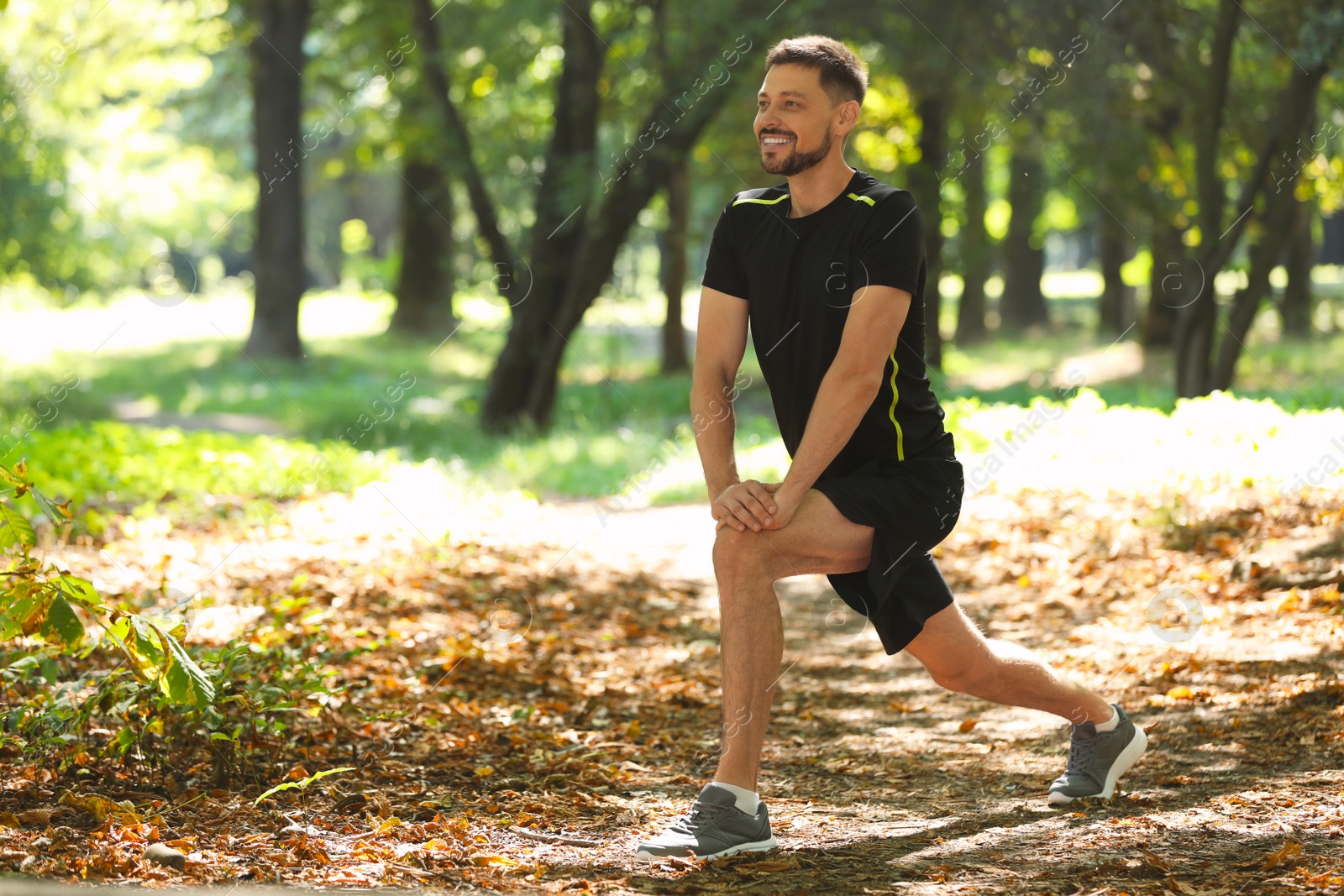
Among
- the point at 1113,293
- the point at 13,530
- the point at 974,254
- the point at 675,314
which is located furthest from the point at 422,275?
the point at 13,530

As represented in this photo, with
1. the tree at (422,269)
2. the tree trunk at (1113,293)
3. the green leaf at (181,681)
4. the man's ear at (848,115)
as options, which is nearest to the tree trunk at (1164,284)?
the tree trunk at (1113,293)

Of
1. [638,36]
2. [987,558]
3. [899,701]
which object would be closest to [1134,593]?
[987,558]

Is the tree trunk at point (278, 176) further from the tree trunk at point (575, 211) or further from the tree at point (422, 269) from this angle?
the tree trunk at point (575, 211)

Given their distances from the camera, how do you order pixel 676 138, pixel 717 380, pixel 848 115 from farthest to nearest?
pixel 676 138
pixel 717 380
pixel 848 115

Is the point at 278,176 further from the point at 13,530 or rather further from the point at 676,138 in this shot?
the point at 13,530

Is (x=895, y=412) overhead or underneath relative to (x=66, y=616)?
overhead

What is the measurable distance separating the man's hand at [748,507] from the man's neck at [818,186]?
84 cm

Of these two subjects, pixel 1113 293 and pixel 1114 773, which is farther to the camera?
pixel 1113 293

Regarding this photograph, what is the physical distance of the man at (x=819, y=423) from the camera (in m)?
3.43

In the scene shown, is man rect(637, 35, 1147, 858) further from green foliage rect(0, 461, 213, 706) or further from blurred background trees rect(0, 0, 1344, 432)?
blurred background trees rect(0, 0, 1344, 432)

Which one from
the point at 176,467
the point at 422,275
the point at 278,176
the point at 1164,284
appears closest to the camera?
the point at 176,467

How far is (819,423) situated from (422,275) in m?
25.0

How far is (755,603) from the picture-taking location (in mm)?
3439

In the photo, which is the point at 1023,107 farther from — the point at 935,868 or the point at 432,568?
the point at 935,868
